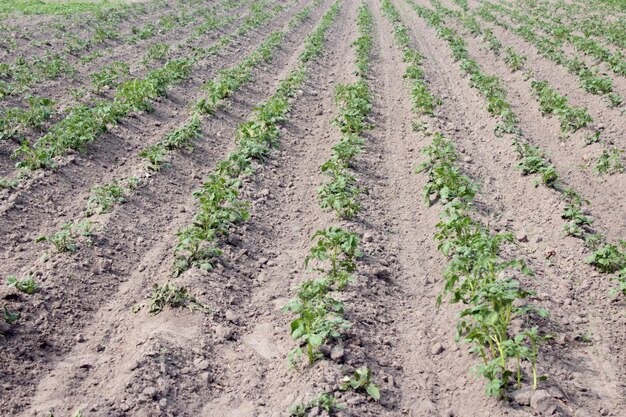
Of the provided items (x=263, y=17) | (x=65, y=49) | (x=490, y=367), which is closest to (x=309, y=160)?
(x=490, y=367)

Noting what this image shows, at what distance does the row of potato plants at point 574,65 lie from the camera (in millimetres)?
12750

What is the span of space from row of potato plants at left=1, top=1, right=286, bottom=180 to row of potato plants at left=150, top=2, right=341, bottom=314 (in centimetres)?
215

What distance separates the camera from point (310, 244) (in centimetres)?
726

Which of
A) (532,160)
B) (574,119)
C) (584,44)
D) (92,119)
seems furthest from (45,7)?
(532,160)

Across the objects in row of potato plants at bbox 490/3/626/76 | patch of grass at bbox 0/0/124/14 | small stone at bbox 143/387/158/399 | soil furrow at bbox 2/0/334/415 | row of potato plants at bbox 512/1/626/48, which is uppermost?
row of potato plants at bbox 512/1/626/48

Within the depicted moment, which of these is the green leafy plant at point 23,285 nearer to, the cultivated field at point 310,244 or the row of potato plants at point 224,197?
the cultivated field at point 310,244

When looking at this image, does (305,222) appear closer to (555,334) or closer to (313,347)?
(313,347)

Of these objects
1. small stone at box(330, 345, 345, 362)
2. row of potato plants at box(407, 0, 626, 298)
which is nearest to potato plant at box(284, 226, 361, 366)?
small stone at box(330, 345, 345, 362)

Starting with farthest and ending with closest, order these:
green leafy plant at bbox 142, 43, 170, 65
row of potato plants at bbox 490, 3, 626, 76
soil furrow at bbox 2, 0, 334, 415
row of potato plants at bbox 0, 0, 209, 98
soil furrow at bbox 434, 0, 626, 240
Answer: green leafy plant at bbox 142, 43, 170, 65
row of potato plants at bbox 490, 3, 626, 76
row of potato plants at bbox 0, 0, 209, 98
soil furrow at bbox 434, 0, 626, 240
soil furrow at bbox 2, 0, 334, 415

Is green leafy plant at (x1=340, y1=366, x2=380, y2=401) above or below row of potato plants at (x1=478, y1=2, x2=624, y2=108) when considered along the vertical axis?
below

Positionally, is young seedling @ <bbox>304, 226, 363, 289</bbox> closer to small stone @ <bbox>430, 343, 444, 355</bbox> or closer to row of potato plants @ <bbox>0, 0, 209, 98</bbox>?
small stone @ <bbox>430, 343, 444, 355</bbox>

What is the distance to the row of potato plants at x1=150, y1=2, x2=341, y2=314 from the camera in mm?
6441

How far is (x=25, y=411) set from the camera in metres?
4.62

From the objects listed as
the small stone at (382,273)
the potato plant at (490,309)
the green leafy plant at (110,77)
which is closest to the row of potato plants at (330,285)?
the small stone at (382,273)
